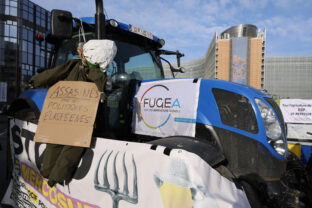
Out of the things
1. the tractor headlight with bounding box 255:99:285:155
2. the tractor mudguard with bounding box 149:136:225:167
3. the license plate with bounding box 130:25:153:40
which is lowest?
the tractor mudguard with bounding box 149:136:225:167

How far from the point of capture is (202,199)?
1.25 meters

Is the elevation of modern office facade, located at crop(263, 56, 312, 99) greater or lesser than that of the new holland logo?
greater

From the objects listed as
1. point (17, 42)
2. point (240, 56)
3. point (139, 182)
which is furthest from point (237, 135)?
point (17, 42)

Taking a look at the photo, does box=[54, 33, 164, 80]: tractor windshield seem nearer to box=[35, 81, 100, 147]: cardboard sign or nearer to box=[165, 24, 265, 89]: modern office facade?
box=[35, 81, 100, 147]: cardboard sign

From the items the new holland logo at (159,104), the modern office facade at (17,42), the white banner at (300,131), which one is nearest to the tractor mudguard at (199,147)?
the new holland logo at (159,104)

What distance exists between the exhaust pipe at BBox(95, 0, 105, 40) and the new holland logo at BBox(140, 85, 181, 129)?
0.82 meters

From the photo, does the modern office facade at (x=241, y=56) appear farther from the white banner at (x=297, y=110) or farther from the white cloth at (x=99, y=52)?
the white cloth at (x=99, y=52)

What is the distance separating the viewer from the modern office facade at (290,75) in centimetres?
5103

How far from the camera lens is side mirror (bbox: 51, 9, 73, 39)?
6.46 ft

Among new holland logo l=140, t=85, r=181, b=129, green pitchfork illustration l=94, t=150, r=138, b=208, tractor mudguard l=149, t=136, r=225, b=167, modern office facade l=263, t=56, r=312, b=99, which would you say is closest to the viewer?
green pitchfork illustration l=94, t=150, r=138, b=208

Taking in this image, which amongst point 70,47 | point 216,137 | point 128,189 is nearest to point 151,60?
point 70,47

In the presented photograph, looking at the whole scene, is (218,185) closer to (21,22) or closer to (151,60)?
(151,60)

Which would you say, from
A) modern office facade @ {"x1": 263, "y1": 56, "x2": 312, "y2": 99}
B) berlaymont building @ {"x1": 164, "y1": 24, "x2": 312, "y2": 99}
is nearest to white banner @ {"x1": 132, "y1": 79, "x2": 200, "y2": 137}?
berlaymont building @ {"x1": 164, "y1": 24, "x2": 312, "y2": 99}

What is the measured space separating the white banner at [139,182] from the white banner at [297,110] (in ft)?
30.5
